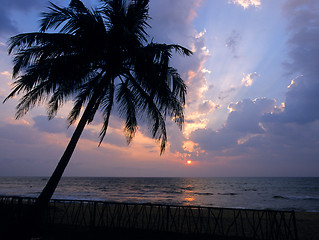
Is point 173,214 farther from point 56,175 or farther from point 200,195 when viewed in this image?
point 200,195

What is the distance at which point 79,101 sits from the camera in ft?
25.7

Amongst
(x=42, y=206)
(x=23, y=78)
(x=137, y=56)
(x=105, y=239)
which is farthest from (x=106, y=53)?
(x=105, y=239)

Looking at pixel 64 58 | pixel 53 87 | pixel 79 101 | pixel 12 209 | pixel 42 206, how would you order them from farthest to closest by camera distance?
1. pixel 12 209
2. pixel 79 101
3. pixel 53 87
4. pixel 64 58
5. pixel 42 206

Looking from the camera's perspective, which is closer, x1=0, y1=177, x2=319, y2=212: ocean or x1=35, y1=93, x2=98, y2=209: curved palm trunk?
x1=35, y1=93, x2=98, y2=209: curved palm trunk

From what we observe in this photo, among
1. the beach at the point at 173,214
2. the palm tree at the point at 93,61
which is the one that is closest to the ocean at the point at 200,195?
the beach at the point at 173,214

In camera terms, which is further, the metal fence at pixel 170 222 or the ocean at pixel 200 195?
the ocean at pixel 200 195

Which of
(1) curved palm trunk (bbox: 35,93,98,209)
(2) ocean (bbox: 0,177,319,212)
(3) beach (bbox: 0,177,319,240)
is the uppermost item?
(1) curved palm trunk (bbox: 35,93,98,209)

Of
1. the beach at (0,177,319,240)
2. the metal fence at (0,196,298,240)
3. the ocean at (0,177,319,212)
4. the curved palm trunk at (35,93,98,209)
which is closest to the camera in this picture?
the curved palm trunk at (35,93,98,209)

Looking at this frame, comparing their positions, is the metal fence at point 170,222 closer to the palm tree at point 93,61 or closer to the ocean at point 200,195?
the palm tree at point 93,61

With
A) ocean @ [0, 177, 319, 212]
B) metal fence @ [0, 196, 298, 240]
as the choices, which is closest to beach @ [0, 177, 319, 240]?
metal fence @ [0, 196, 298, 240]

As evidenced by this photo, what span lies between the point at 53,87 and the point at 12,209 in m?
6.81

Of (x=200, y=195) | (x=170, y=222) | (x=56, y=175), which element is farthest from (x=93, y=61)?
(x=200, y=195)

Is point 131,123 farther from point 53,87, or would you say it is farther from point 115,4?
point 115,4

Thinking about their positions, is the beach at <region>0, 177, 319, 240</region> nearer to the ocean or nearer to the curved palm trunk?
the ocean
